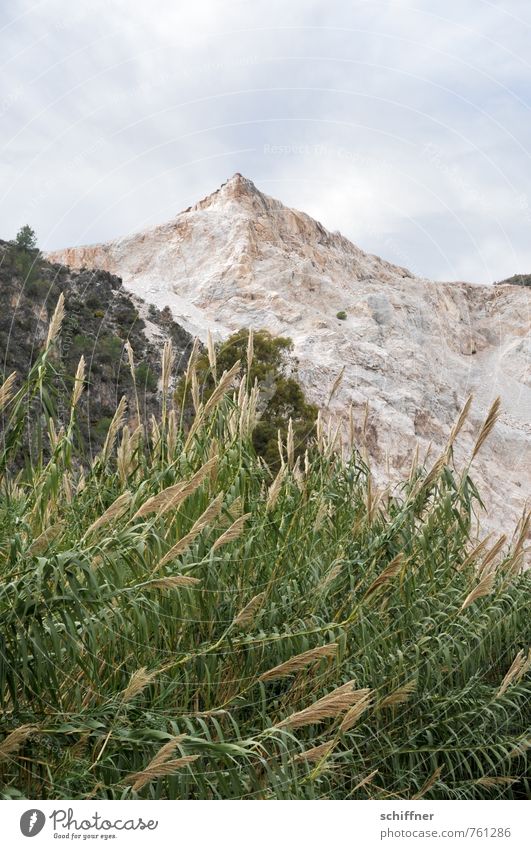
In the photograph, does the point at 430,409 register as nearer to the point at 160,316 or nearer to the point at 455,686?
the point at 160,316

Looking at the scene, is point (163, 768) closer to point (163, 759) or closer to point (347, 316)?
point (163, 759)

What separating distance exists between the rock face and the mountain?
2.41ft

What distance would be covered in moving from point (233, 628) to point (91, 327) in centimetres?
1227

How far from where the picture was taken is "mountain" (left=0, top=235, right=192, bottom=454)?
12.0 meters

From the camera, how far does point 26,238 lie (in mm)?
12164

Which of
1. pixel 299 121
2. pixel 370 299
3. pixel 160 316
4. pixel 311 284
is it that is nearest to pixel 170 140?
pixel 299 121

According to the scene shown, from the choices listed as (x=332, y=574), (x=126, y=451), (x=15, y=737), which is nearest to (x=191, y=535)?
(x=15, y=737)

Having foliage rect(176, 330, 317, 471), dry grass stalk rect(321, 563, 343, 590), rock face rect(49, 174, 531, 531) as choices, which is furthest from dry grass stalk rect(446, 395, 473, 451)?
rock face rect(49, 174, 531, 531)

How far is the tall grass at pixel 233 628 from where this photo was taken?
1.97m

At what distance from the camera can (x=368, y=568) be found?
3150 mm

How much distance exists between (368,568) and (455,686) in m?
0.75

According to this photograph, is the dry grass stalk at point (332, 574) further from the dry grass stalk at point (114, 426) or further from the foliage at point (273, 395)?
the foliage at point (273, 395)

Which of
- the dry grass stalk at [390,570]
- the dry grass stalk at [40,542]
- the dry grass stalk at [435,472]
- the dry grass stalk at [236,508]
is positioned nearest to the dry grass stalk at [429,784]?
the dry grass stalk at [390,570]

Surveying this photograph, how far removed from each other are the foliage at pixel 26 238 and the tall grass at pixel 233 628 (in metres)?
8.63
